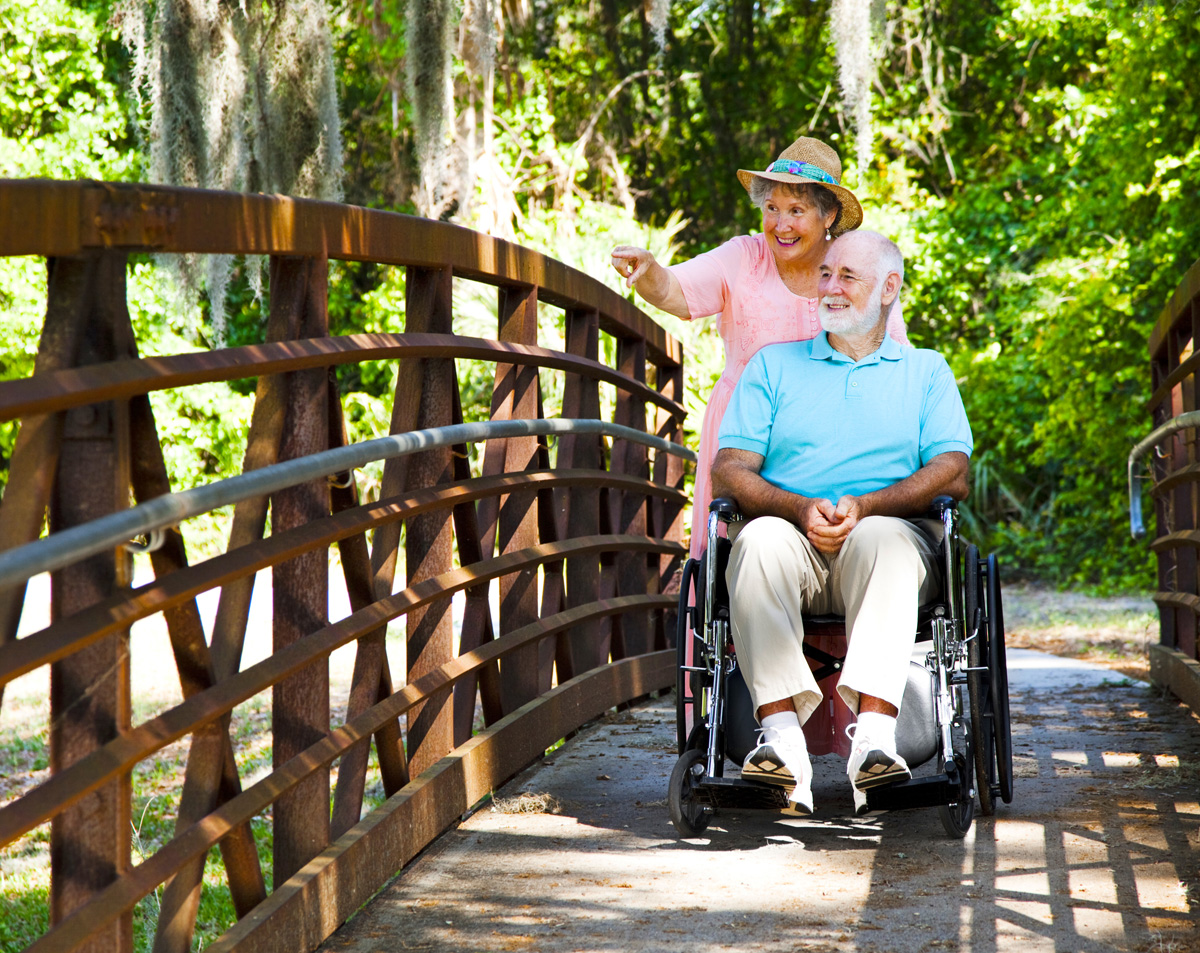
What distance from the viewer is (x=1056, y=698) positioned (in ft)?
14.1

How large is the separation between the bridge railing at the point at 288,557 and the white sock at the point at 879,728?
77 centimetres

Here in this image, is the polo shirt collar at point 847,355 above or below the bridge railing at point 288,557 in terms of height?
above

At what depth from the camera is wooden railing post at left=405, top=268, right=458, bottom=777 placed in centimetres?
265

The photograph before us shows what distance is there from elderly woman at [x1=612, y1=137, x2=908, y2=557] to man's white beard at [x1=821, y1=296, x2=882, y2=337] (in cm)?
39

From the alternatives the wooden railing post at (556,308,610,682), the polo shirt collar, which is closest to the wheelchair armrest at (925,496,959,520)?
the polo shirt collar

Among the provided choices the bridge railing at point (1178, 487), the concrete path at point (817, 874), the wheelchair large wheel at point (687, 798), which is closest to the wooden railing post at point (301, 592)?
the concrete path at point (817, 874)

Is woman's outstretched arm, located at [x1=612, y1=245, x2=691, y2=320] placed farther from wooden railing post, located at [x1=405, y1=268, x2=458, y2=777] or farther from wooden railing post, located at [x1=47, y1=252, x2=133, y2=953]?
wooden railing post, located at [x1=47, y1=252, x2=133, y2=953]

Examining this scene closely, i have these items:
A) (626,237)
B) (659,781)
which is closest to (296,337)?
(659,781)

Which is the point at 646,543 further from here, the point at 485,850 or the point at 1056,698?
the point at 485,850

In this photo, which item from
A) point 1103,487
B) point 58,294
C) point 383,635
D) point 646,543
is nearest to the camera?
point 58,294

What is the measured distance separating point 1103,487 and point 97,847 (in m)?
10.4

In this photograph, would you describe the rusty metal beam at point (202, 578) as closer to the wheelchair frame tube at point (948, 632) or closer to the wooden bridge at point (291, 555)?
the wooden bridge at point (291, 555)

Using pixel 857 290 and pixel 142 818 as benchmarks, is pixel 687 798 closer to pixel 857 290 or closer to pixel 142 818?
pixel 857 290

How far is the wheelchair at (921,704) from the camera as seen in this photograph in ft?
8.25
